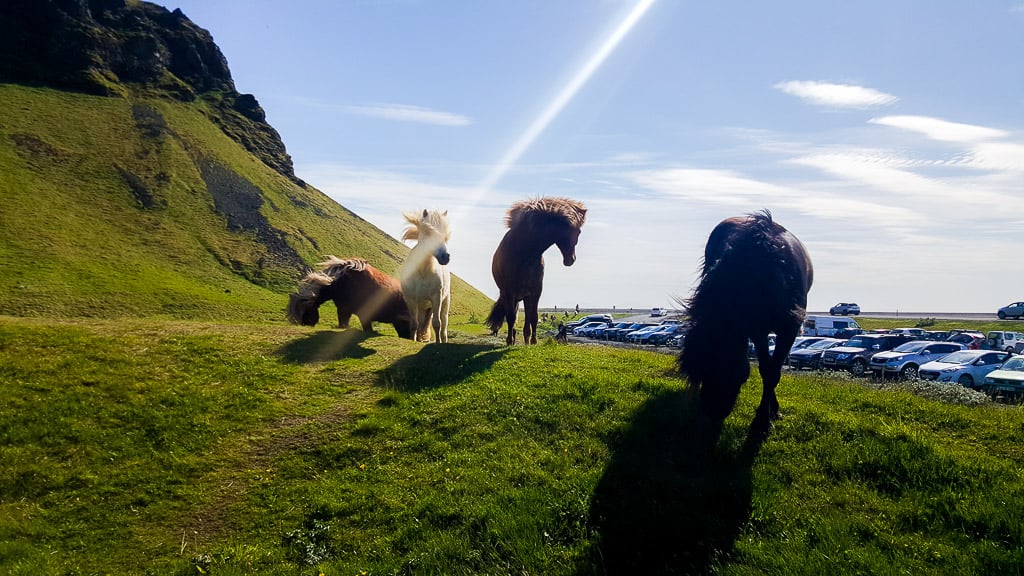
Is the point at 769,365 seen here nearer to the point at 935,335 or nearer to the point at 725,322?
the point at 725,322

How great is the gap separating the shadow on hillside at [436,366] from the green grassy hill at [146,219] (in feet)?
116

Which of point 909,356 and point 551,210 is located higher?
point 551,210

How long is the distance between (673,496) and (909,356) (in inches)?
1062

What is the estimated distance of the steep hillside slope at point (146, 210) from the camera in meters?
41.9

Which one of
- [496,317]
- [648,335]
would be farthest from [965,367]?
[648,335]

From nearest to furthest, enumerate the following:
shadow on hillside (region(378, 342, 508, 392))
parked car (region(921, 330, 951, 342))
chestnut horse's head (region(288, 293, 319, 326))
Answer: shadow on hillside (region(378, 342, 508, 392)) → chestnut horse's head (region(288, 293, 319, 326)) → parked car (region(921, 330, 951, 342))

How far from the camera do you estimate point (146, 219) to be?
58406 mm

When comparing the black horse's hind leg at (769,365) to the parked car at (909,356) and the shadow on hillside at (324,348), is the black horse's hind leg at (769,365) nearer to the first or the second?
the shadow on hillside at (324,348)

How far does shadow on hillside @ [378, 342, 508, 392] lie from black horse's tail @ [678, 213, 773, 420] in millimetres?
4749

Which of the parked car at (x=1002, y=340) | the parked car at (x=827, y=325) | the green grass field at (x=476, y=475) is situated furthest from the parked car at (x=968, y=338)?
the green grass field at (x=476, y=475)

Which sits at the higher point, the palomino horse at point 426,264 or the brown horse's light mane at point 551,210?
the brown horse's light mane at point 551,210

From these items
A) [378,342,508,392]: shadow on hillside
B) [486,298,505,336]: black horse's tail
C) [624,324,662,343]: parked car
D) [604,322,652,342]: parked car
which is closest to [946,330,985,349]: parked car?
[624,324,662,343]: parked car

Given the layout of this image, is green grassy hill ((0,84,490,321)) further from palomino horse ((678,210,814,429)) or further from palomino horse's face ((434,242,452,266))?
palomino horse ((678,210,814,429))

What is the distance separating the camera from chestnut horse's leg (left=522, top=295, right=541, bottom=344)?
43.1 ft
